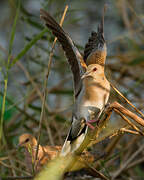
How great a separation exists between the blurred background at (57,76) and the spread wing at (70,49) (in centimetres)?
14

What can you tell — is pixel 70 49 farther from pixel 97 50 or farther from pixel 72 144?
pixel 72 144

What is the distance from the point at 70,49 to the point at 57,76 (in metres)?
2.03

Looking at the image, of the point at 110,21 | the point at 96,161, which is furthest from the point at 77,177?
the point at 110,21

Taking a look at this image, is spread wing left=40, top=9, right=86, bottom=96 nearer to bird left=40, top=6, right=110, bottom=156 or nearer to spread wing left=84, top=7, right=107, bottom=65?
bird left=40, top=6, right=110, bottom=156

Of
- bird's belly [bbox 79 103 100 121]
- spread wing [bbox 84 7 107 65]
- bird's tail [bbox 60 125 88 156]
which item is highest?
spread wing [bbox 84 7 107 65]

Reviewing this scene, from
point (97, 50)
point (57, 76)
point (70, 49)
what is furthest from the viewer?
point (57, 76)

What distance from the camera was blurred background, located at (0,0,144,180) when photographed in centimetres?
168

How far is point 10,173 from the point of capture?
1605mm

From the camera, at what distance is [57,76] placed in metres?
3.19

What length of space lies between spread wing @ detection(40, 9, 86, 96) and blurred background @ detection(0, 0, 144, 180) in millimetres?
137

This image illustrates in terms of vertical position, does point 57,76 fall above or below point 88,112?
above

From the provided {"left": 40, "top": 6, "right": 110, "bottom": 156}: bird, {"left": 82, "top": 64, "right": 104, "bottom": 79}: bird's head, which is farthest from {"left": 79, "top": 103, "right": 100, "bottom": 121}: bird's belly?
{"left": 82, "top": 64, "right": 104, "bottom": 79}: bird's head

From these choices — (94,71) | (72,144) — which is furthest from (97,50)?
(72,144)

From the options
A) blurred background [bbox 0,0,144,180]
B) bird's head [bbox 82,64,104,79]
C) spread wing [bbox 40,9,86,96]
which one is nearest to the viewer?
spread wing [bbox 40,9,86,96]
